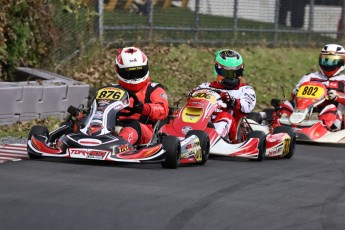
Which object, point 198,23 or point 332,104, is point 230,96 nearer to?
point 332,104

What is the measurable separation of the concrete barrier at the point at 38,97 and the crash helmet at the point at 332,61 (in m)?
3.40

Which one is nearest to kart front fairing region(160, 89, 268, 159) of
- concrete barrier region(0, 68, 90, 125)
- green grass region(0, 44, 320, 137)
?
concrete barrier region(0, 68, 90, 125)

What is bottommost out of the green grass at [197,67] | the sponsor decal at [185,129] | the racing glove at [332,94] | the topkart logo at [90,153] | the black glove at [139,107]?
the green grass at [197,67]

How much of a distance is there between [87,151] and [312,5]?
1370cm

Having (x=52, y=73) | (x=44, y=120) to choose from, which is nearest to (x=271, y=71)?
(x=52, y=73)

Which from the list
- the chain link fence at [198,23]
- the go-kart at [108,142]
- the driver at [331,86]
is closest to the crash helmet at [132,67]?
the go-kart at [108,142]

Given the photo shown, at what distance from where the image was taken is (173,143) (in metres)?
9.22

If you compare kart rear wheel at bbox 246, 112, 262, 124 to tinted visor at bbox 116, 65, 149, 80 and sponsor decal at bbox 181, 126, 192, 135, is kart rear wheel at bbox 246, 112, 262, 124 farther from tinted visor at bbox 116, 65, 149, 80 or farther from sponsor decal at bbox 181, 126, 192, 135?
tinted visor at bbox 116, 65, 149, 80

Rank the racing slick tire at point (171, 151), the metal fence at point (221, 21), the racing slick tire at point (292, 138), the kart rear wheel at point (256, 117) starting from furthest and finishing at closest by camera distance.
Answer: the metal fence at point (221, 21), the kart rear wheel at point (256, 117), the racing slick tire at point (292, 138), the racing slick tire at point (171, 151)

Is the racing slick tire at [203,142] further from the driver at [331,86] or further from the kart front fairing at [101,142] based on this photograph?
the driver at [331,86]

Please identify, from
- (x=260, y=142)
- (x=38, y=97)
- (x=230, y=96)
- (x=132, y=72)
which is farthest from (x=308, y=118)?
(x=132, y=72)

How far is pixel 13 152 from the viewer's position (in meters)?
10.3

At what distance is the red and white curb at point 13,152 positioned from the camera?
32.2 feet

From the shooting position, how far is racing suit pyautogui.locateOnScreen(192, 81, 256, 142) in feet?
35.6
